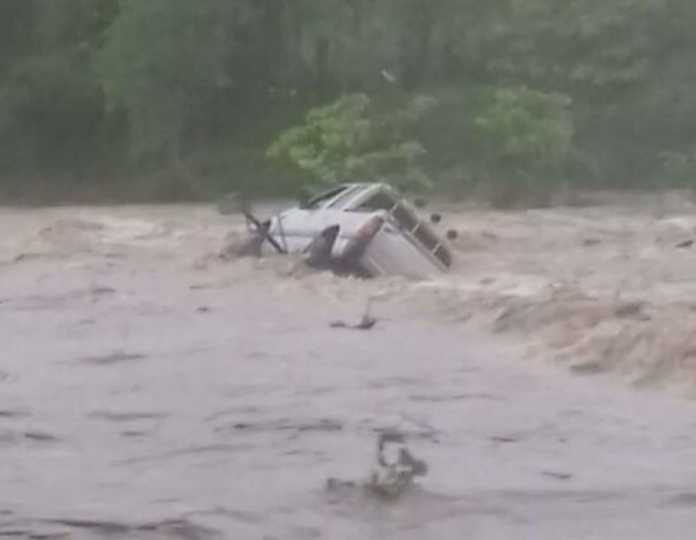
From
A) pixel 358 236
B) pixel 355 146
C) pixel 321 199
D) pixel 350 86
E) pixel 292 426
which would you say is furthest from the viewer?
pixel 350 86

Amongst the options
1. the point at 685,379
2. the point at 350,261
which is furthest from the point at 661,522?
the point at 350,261

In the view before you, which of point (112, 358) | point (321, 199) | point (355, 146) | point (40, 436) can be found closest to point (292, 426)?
point (40, 436)

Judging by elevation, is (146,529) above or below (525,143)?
below

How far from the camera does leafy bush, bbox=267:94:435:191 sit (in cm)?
3562

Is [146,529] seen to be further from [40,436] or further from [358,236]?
[358,236]

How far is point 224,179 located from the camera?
128 ft

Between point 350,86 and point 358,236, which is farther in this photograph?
point 350,86

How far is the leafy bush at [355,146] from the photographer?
35.6 m

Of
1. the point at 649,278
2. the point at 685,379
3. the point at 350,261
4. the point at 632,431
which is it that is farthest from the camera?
the point at 649,278

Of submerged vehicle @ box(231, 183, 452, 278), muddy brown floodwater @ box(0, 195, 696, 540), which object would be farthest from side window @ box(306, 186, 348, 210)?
muddy brown floodwater @ box(0, 195, 696, 540)

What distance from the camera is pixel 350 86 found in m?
38.4

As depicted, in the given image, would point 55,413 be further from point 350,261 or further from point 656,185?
point 656,185

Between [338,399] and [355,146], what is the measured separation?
75.5 feet

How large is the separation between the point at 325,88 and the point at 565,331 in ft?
80.4
